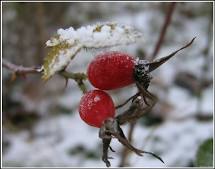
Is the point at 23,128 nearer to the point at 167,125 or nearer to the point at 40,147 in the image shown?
the point at 40,147

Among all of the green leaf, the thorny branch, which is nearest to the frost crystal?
the green leaf

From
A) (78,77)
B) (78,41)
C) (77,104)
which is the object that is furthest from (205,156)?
(77,104)

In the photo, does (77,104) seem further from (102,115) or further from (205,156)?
(102,115)

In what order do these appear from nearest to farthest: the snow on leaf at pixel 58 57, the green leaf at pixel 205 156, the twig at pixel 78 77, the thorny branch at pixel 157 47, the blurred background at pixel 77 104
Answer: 1. the snow on leaf at pixel 58 57
2. the twig at pixel 78 77
3. the green leaf at pixel 205 156
4. the thorny branch at pixel 157 47
5. the blurred background at pixel 77 104

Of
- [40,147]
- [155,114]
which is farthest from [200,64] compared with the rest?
[40,147]

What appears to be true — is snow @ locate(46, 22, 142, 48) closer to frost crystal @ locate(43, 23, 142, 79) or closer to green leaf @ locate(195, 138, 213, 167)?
frost crystal @ locate(43, 23, 142, 79)

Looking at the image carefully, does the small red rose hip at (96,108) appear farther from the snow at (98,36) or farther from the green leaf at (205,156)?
the green leaf at (205,156)

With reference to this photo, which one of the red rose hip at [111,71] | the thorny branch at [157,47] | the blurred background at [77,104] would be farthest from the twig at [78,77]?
the blurred background at [77,104]
